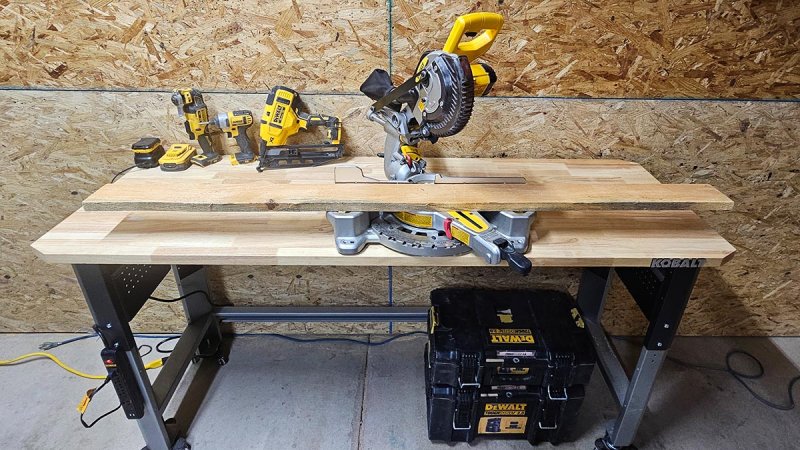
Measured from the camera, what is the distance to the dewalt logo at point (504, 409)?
5.03 ft

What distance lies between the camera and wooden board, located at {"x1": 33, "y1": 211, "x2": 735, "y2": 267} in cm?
111

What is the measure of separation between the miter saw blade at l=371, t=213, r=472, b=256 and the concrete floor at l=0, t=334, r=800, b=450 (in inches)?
34.9

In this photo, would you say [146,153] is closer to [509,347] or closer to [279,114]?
[279,114]

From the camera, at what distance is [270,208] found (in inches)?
42.0

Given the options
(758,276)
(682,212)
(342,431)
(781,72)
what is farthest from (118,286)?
(758,276)

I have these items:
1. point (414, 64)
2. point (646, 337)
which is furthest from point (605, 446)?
point (414, 64)

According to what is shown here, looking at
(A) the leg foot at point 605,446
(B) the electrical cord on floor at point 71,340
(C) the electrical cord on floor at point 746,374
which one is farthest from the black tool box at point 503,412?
(B) the electrical cord on floor at point 71,340

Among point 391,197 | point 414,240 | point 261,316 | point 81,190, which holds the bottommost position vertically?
point 261,316

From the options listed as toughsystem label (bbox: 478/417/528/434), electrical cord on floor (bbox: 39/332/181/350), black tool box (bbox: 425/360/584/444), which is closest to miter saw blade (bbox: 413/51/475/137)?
black tool box (bbox: 425/360/584/444)

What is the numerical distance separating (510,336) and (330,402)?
2.54ft

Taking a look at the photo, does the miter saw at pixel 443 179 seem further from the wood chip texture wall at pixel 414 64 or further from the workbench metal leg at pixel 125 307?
the workbench metal leg at pixel 125 307

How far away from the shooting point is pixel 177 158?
1.47 meters

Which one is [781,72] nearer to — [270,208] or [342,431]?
[270,208]

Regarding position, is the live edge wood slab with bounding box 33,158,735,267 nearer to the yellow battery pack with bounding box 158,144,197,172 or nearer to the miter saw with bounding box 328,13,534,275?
the miter saw with bounding box 328,13,534,275
